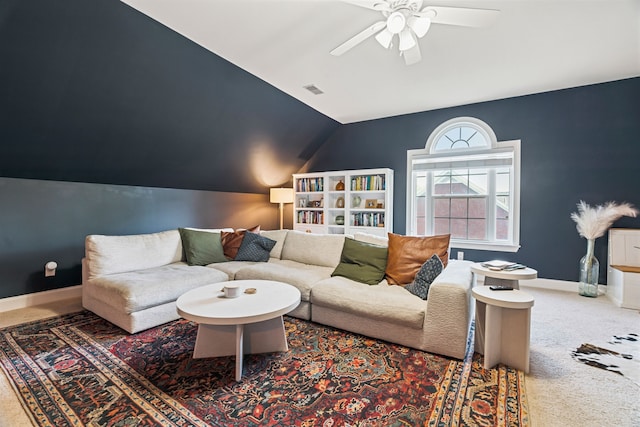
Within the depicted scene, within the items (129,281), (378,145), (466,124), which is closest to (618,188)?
(466,124)

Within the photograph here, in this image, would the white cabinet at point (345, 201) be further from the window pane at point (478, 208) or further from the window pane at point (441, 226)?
the window pane at point (478, 208)

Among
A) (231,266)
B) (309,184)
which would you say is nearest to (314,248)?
(231,266)

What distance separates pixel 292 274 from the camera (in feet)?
9.39

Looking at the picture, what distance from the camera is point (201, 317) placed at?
172cm

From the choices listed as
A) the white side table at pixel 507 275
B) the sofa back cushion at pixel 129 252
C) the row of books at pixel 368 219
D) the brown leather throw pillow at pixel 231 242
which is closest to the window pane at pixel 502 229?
the row of books at pixel 368 219

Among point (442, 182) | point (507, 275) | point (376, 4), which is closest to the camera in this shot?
point (376, 4)

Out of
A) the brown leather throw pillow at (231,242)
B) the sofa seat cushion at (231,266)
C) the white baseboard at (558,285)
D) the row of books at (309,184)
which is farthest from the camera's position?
the row of books at (309,184)

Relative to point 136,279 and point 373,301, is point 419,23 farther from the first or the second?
point 136,279

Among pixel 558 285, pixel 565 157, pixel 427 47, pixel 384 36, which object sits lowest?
pixel 558 285

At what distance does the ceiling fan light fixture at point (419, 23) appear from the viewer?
179 centimetres

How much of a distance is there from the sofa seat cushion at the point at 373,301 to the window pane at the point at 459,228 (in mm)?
2292

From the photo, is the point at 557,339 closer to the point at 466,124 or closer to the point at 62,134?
the point at 466,124

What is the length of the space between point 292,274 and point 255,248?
89cm

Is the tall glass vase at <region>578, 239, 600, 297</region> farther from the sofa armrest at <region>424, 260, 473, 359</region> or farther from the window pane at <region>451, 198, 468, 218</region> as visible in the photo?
the sofa armrest at <region>424, 260, 473, 359</region>
